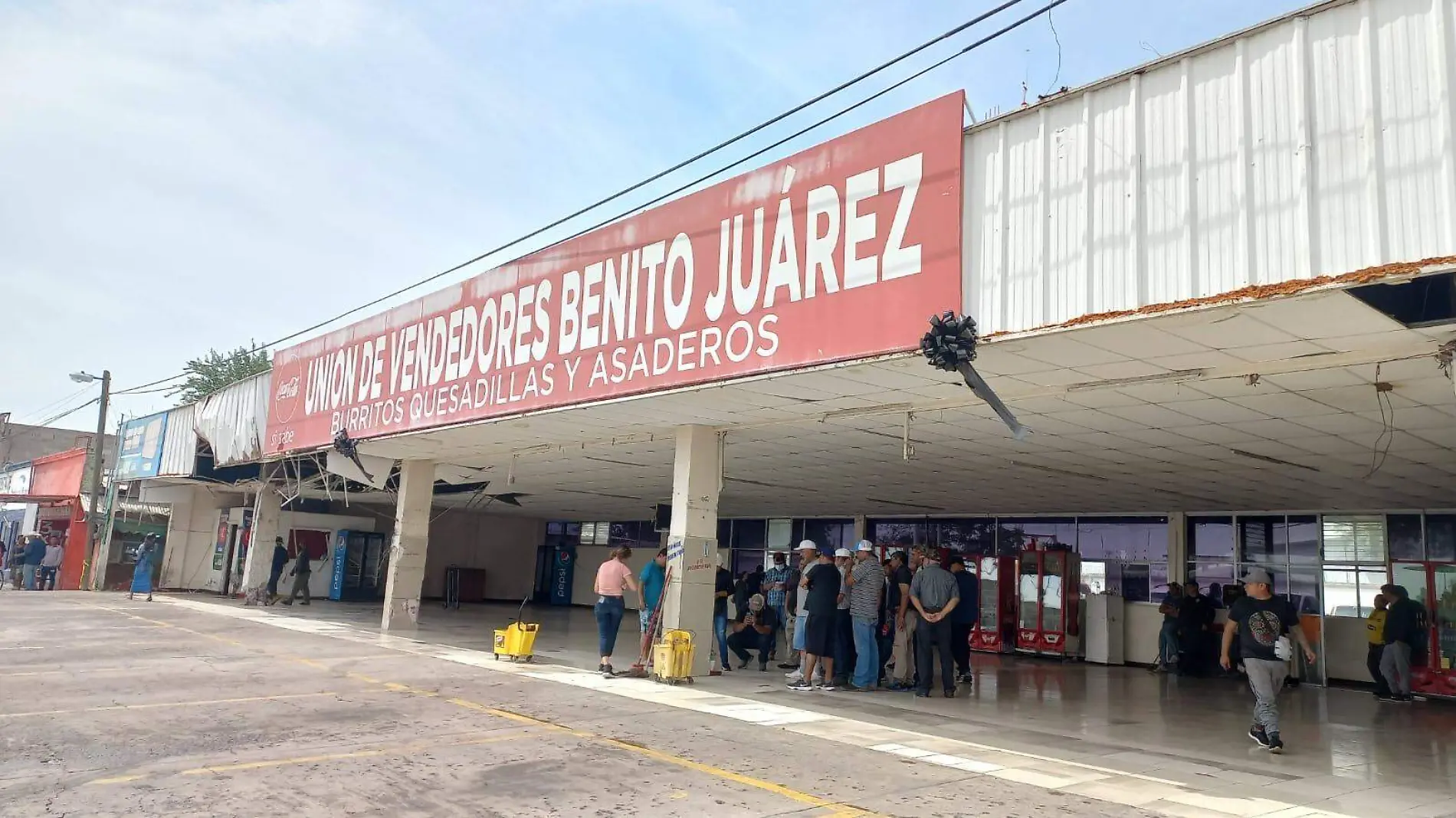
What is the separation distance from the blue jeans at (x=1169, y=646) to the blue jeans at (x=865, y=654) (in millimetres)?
8706

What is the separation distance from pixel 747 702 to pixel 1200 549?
12669 millimetres

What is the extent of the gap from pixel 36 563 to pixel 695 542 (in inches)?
1137

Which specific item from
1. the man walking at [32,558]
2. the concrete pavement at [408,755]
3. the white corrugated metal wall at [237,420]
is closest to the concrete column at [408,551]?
the white corrugated metal wall at [237,420]

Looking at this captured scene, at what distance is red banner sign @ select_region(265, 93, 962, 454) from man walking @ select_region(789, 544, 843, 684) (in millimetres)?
3448

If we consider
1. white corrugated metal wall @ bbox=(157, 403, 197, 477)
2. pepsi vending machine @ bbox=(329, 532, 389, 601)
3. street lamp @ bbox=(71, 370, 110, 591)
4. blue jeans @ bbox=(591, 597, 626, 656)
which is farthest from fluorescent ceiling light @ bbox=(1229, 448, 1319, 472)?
street lamp @ bbox=(71, 370, 110, 591)

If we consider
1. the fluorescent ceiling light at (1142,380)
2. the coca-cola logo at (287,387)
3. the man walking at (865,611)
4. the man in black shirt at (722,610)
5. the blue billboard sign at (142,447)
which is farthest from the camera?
the blue billboard sign at (142,447)

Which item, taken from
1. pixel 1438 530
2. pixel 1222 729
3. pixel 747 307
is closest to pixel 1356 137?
pixel 747 307

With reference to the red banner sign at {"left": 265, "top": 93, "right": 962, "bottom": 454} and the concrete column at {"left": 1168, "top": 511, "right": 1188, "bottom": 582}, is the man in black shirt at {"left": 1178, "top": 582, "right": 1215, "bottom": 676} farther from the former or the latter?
the red banner sign at {"left": 265, "top": 93, "right": 962, "bottom": 454}

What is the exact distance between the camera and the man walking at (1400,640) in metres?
13.5

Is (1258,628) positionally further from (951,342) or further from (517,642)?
(517,642)

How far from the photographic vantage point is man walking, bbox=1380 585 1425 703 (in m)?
13.5

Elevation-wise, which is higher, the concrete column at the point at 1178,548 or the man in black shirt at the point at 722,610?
the concrete column at the point at 1178,548

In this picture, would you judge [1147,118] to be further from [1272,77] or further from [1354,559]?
[1354,559]

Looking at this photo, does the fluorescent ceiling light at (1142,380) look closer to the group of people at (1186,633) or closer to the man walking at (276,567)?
the group of people at (1186,633)
